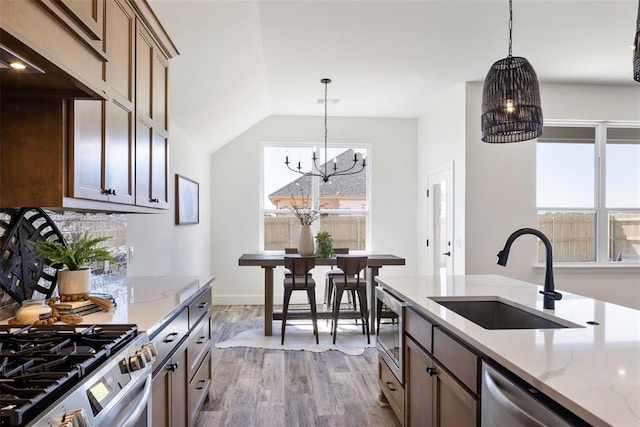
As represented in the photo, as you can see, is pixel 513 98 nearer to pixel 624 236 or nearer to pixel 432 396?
pixel 432 396

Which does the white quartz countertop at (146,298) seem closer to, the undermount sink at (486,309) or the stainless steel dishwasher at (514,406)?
the stainless steel dishwasher at (514,406)

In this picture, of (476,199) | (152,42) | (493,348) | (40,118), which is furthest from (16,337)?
(476,199)

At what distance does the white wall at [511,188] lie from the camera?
4.65 metres

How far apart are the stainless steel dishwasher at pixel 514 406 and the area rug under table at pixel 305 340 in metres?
2.83

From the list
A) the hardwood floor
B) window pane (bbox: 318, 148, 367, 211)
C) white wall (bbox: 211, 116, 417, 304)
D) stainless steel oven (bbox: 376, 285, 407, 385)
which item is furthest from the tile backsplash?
window pane (bbox: 318, 148, 367, 211)

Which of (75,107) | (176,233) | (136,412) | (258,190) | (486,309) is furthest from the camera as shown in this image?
(258,190)

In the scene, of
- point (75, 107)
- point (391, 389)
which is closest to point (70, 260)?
point (75, 107)

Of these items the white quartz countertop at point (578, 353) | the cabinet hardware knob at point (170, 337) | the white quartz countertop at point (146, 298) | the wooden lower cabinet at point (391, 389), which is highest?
the white quartz countertop at point (578, 353)

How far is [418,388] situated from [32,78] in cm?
209

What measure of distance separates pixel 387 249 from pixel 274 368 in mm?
3209

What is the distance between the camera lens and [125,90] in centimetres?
203

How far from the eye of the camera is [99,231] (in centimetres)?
258

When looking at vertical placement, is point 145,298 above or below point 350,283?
above

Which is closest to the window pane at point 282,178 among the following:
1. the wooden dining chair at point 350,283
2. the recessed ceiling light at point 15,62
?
the wooden dining chair at point 350,283
